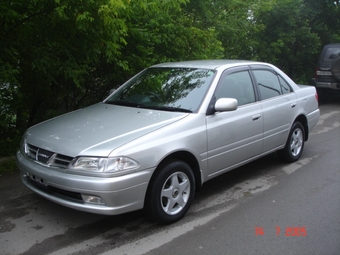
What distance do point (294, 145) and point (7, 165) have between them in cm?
429

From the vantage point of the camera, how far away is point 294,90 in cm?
619

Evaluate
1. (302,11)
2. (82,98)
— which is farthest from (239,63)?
(302,11)

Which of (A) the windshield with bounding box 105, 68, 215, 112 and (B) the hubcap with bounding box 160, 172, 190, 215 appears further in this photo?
(A) the windshield with bounding box 105, 68, 215, 112

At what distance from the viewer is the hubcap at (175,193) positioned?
407 cm

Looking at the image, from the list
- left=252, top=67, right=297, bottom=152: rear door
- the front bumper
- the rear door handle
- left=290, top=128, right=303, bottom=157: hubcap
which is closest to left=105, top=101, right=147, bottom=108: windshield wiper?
the front bumper

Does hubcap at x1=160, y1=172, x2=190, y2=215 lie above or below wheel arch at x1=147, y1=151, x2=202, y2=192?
below

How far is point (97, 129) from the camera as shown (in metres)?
4.16

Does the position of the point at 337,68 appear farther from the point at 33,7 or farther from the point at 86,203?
the point at 86,203

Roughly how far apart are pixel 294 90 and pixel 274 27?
7738 mm

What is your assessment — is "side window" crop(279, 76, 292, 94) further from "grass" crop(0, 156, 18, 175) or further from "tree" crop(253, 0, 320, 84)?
"tree" crop(253, 0, 320, 84)

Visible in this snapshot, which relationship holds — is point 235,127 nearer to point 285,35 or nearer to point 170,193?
point 170,193

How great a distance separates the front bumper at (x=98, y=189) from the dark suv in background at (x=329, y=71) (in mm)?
9794

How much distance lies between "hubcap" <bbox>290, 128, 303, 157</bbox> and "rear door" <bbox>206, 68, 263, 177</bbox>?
1.07 m

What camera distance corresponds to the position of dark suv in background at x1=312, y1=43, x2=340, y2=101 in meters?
12.0
